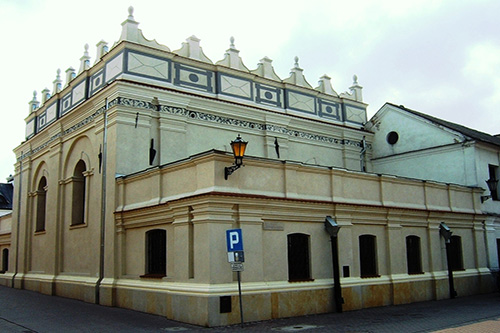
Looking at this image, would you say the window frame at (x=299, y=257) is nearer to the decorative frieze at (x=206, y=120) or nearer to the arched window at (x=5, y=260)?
the decorative frieze at (x=206, y=120)

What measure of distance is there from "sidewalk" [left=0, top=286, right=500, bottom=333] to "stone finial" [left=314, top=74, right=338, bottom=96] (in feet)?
40.7

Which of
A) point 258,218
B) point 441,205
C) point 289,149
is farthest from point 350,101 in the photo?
point 258,218

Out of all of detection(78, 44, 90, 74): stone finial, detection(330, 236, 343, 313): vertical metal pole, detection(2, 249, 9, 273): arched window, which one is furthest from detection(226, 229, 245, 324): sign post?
detection(2, 249, 9, 273): arched window

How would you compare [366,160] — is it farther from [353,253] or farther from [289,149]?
[353,253]

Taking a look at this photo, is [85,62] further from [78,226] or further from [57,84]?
[78,226]

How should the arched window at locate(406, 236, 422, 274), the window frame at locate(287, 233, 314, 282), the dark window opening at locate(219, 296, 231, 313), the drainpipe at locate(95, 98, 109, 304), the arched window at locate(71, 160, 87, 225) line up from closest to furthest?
the dark window opening at locate(219, 296, 231, 313), the window frame at locate(287, 233, 314, 282), the drainpipe at locate(95, 98, 109, 304), the arched window at locate(406, 236, 422, 274), the arched window at locate(71, 160, 87, 225)

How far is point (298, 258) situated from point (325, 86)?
13153 mm

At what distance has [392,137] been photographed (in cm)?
2766

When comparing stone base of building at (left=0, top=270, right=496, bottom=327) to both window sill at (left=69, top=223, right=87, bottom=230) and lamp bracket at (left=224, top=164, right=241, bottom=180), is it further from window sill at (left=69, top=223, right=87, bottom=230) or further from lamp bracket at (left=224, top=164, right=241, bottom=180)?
lamp bracket at (left=224, top=164, right=241, bottom=180)

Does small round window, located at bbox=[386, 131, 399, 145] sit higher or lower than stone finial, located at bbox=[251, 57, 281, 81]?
lower

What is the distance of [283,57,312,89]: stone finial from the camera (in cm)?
2603

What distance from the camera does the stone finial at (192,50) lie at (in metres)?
22.5

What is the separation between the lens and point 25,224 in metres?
28.4

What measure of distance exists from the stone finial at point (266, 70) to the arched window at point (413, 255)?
10.0m
